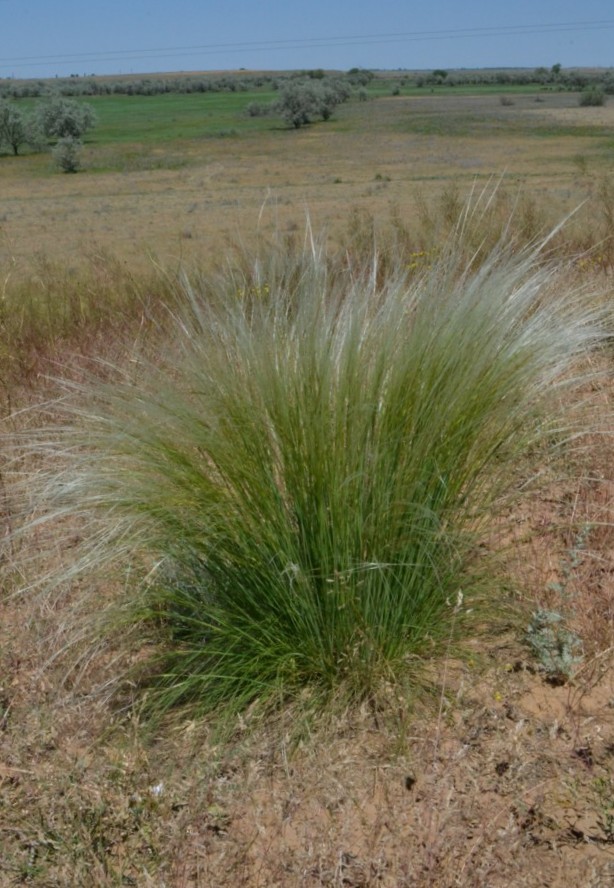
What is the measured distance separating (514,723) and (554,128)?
5845 cm

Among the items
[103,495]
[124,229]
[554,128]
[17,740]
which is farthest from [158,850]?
[554,128]

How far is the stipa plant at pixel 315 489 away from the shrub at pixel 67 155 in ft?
186

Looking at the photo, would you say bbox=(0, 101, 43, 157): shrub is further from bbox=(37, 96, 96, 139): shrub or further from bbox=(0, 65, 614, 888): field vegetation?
bbox=(0, 65, 614, 888): field vegetation

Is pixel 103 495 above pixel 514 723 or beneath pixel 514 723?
above

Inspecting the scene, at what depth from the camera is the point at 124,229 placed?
2698 cm

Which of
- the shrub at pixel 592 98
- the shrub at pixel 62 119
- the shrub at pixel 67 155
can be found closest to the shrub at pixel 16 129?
the shrub at pixel 62 119

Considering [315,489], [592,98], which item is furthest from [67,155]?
[315,489]

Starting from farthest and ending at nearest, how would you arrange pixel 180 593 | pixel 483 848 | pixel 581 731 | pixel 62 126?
pixel 62 126, pixel 180 593, pixel 581 731, pixel 483 848

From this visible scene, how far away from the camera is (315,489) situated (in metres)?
2.12

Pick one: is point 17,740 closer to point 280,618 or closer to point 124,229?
point 280,618

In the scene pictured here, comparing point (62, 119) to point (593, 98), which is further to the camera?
point (593, 98)

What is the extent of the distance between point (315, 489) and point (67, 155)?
57710 millimetres

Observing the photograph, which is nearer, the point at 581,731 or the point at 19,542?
the point at 581,731

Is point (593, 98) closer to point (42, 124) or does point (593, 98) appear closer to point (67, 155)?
point (42, 124)
